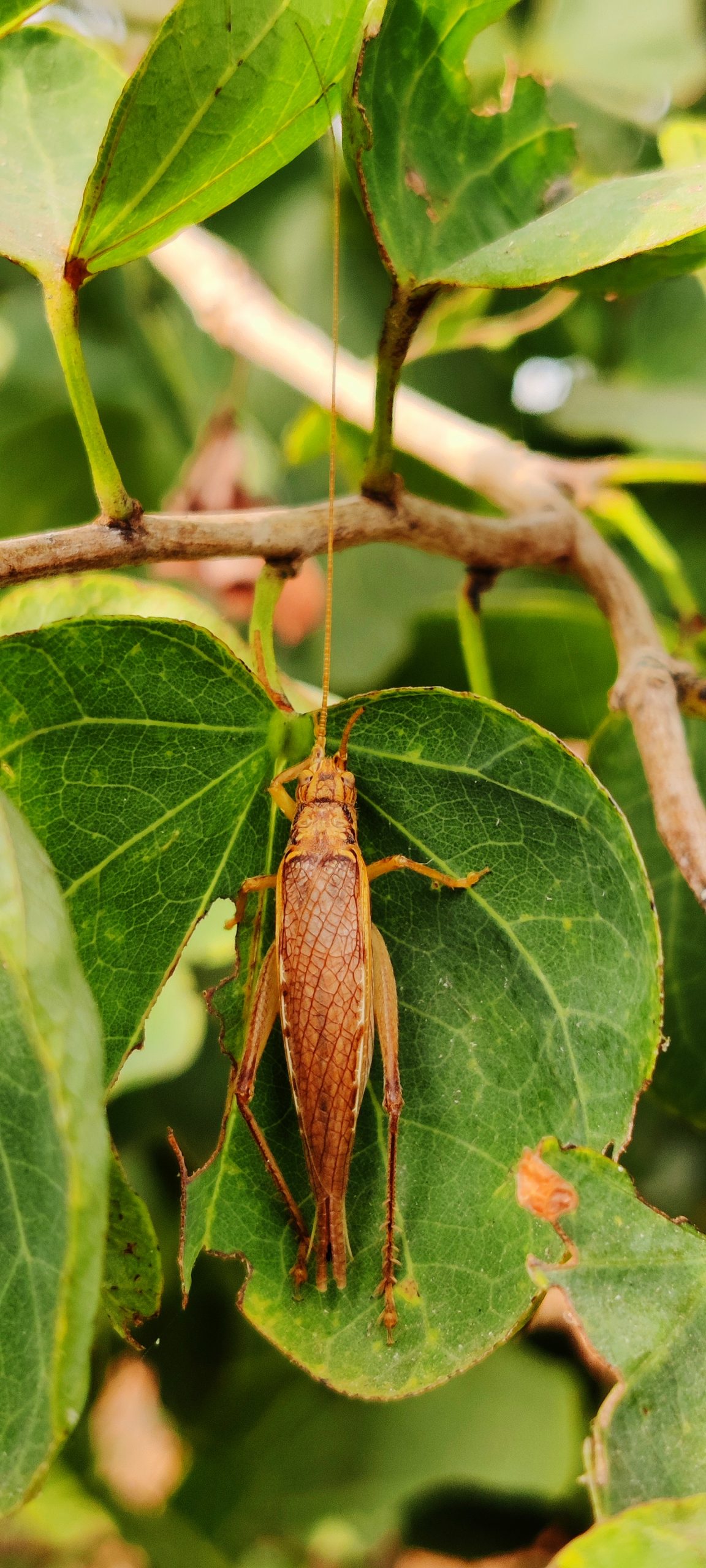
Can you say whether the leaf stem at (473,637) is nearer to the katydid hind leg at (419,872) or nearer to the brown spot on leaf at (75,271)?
the katydid hind leg at (419,872)

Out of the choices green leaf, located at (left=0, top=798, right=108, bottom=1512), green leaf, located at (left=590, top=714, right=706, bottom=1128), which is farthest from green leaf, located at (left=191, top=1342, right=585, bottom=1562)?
green leaf, located at (left=0, top=798, right=108, bottom=1512)

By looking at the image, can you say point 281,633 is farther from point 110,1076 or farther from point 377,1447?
point 377,1447

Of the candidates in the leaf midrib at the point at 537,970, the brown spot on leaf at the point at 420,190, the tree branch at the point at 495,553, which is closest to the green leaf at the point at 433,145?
the brown spot on leaf at the point at 420,190

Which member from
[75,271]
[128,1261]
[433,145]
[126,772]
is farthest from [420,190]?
[128,1261]

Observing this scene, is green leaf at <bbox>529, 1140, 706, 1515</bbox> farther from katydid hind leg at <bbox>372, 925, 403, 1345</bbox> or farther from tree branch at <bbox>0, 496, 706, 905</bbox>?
tree branch at <bbox>0, 496, 706, 905</bbox>

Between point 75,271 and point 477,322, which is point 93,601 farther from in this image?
point 477,322

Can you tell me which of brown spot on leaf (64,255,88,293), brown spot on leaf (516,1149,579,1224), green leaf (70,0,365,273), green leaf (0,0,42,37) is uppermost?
green leaf (0,0,42,37)

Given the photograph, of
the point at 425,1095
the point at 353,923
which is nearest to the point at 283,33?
A: the point at 353,923
